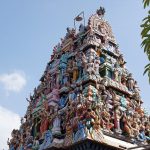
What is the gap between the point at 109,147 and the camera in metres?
15.0

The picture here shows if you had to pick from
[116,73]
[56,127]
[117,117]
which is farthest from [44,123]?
[116,73]

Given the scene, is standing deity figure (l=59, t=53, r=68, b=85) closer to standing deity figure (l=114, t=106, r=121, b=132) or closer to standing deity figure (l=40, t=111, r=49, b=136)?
standing deity figure (l=40, t=111, r=49, b=136)

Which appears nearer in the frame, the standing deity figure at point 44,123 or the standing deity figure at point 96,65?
the standing deity figure at point 44,123

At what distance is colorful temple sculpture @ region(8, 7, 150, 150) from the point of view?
51.1ft

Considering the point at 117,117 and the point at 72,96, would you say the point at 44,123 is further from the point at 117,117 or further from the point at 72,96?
the point at 117,117

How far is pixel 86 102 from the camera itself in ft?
53.2

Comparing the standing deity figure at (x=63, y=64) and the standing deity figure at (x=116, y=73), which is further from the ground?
the standing deity figure at (x=63, y=64)

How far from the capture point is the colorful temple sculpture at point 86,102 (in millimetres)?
15577

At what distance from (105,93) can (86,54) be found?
334 cm

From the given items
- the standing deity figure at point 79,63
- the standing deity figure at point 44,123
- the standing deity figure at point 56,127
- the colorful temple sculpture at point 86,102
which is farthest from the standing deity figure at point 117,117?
the standing deity figure at point 44,123

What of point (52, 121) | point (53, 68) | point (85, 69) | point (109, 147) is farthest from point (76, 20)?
point (109, 147)

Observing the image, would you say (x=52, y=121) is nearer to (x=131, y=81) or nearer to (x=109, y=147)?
(x=109, y=147)

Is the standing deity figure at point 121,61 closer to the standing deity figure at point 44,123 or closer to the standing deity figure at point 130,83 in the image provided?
the standing deity figure at point 130,83

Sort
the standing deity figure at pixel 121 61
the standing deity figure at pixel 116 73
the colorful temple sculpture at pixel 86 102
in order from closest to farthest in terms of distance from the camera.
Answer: the colorful temple sculpture at pixel 86 102 < the standing deity figure at pixel 116 73 < the standing deity figure at pixel 121 61
